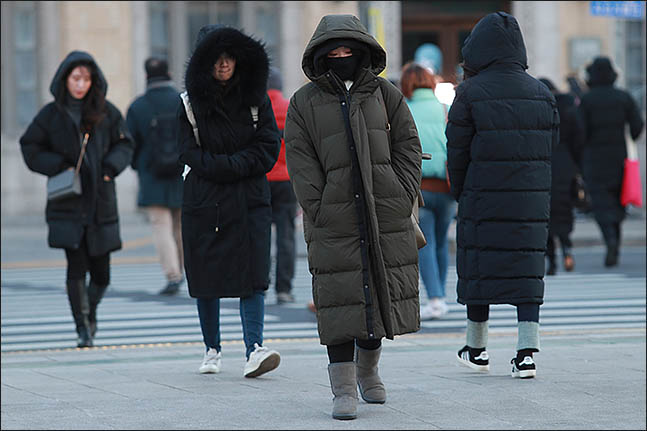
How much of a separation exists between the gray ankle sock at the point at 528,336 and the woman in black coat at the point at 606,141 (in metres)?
7.48

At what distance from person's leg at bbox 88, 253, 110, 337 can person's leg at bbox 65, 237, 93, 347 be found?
0.22 feet

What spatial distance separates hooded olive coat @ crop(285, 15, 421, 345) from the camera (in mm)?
6625

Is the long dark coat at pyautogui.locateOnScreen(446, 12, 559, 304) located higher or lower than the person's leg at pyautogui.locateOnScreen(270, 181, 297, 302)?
higher

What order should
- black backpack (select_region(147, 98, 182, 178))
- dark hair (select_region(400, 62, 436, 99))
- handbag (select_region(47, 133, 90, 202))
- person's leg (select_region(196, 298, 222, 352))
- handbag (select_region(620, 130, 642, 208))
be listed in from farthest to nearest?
handbag (select_region(620, 130, 642, 208)) → black backpack (select_region(147, 98, 182, 178)) → dark hair (select_region(400, 62, 436, 99)) → handbag (select_region(47, 133, 90, 202)) → person's leg (select_region(196, 298, 222, 352))

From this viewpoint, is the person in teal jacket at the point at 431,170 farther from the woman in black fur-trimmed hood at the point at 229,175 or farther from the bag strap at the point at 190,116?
the bag strap at the point at 190,116

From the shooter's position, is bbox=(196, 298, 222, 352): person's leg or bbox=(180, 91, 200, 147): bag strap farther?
bbox=(196, 298, 222, 352): person's leg

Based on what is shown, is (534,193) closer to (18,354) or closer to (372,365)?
(372,365)

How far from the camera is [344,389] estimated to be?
21.8 feet

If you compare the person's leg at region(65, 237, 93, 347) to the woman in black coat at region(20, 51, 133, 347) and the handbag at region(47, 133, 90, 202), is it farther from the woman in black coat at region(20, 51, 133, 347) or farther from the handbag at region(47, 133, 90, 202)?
the handbag at region(47, 133, 90, 202)

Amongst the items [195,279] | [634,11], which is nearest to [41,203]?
[634,11]

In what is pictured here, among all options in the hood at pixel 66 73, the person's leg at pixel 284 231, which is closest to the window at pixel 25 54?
the person's leg at pixel 284 231

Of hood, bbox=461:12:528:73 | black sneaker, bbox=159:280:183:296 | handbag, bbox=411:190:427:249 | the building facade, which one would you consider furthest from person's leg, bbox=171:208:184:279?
the building facade

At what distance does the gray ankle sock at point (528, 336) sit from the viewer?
7.72 m

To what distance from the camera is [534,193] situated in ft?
25.5
